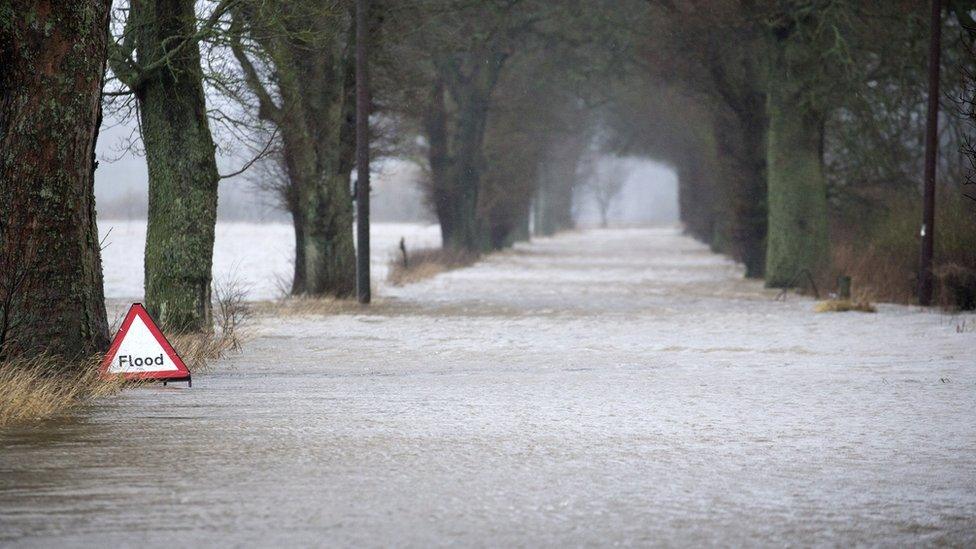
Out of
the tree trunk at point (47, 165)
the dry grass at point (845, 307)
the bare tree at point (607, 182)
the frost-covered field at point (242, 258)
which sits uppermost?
the bare tree at point (607, 182)

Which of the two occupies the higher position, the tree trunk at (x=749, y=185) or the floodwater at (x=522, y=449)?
the tree trunk at (x=749, y=185)

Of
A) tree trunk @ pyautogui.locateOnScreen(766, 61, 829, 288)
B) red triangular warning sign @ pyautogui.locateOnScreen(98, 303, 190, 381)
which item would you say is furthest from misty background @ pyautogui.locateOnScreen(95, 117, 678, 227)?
tree trunk @ pyautogui.locateOnScreen(766, 61, 829, 288)

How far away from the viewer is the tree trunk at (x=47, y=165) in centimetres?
1104

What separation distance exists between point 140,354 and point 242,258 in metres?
30.4

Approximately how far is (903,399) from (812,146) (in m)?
18.1

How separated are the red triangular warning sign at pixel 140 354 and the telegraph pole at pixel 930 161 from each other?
15769 mm

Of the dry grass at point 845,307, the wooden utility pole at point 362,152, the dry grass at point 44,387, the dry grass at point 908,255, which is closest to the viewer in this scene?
the dry grass at point 44,387

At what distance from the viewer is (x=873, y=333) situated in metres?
19.0

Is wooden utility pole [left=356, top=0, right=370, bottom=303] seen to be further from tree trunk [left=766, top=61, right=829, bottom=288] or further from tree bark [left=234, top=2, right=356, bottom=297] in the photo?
tree trunk [left=766, top=61, right=829, bottom=288]

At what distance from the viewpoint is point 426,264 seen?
3788cm

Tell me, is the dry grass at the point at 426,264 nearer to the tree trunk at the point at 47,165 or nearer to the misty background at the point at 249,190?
the misty background at the point at 249,190

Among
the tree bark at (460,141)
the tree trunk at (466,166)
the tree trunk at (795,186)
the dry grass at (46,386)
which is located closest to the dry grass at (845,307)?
the tree trunk at (795,186)

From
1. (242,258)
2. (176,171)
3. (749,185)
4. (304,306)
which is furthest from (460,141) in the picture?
(176,171)

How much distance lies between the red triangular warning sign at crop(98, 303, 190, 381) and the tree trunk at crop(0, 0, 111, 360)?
361 mm
